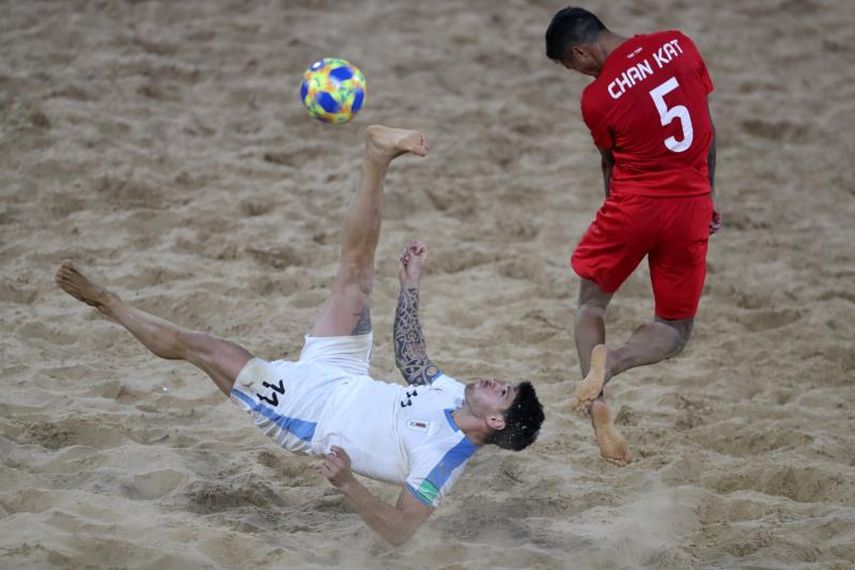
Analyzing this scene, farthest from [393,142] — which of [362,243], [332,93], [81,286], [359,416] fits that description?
[81,286]

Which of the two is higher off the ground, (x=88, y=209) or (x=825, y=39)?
(x=825, y=39)

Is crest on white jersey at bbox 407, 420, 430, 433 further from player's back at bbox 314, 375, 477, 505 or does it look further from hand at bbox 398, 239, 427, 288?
hand at bbox 398, 239, 427, 288

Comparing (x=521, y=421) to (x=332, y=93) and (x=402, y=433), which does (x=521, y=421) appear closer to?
(x=402, y=433)

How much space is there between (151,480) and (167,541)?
22.8 inches

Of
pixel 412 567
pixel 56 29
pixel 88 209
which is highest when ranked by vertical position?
pixel 56 29

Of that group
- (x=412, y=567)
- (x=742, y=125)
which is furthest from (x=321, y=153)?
(x=412, y=567)

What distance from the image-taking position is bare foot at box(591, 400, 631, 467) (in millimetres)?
4633

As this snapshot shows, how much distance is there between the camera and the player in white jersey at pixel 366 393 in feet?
14.2

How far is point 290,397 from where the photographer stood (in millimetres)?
4633

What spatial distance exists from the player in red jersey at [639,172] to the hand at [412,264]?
0.65 metres

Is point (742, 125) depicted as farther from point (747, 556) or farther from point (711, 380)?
point (747, 556)

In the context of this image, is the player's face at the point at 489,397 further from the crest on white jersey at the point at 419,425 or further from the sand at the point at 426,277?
the sand at the point at 426,277

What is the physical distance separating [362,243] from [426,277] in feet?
6.39

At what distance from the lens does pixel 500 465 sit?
5.19 meters
